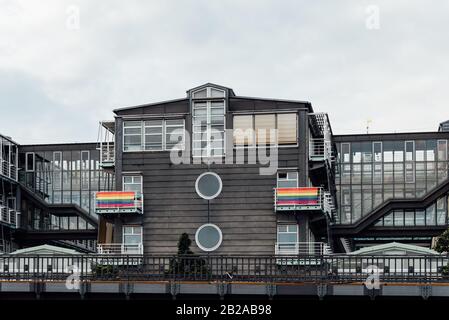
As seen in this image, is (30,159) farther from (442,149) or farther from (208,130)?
(442,149)

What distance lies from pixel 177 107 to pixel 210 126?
115 inches

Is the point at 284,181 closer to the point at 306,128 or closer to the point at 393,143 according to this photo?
the point at 306,128

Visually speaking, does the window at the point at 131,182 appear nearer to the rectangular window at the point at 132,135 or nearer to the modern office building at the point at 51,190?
the rectangular window at the point at 132,135

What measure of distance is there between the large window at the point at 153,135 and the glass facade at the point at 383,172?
31.4 m

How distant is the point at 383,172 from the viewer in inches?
3735

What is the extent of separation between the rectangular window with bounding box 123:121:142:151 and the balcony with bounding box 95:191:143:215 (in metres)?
3.87

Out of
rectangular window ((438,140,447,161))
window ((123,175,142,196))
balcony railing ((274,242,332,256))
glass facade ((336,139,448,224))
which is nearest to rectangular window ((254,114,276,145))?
balcony railing ((274,242,332,256))

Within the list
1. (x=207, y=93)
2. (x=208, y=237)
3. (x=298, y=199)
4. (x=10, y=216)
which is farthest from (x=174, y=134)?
(x=10, y=216)

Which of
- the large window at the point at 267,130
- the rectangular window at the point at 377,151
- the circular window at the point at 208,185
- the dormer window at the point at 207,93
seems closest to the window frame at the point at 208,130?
the dormer window at the point at 207,93

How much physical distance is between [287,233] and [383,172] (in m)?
32.6

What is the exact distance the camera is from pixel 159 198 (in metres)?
66.8

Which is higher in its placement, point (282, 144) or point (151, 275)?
point (282, 144)
